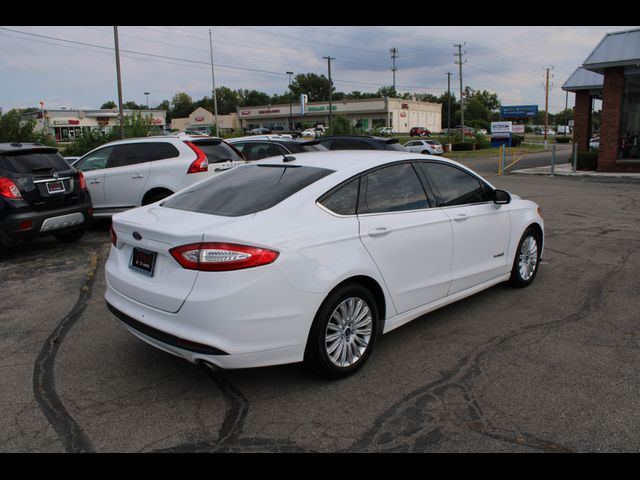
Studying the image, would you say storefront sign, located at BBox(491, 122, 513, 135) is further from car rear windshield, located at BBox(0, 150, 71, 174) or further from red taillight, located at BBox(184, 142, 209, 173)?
car rear windshield, located at BBox(0, 150, 71, 174)

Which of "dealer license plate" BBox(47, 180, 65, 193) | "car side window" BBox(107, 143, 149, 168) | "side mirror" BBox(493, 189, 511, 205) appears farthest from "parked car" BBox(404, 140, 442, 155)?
"side mirror" BBox(493, 189, 511, 205)

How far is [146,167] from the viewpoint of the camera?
30.1ft

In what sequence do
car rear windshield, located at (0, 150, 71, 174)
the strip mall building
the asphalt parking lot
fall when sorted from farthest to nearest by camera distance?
the strip mall building
car rear windshield, located at (0, 150, 71, 174)
the asphalt parking lot

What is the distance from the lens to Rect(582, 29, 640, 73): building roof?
19.0 metres

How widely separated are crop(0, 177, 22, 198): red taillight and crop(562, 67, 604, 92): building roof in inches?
1018

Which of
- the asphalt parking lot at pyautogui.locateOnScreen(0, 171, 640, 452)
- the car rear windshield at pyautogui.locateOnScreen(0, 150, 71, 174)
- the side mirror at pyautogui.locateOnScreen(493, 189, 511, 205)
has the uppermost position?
the car rear windshield at pyautogui.locateOnScreen(0, 150, 71, 174)

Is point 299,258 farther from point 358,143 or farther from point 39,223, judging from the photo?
point 358,143

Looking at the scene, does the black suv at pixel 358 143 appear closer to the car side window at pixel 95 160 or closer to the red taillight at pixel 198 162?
the red taillight at pixel 198 162

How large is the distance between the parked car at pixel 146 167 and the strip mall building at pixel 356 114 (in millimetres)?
73992

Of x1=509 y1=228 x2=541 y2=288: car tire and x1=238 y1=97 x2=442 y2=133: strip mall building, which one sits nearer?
x1=509 y1=228 x2=541 y2=288: car tire

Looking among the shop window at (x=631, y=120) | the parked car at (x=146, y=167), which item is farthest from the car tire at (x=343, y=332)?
the shop window at (x=631, y=120)

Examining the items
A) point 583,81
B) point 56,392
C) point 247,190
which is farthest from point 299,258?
point 583,81

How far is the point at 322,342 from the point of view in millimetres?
3584
